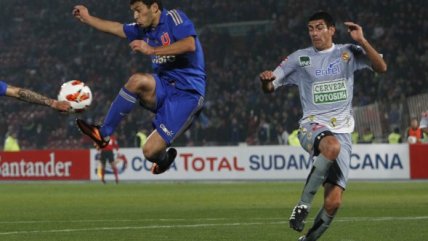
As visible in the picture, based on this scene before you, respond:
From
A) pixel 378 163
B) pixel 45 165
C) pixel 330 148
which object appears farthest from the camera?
pixel 45 165

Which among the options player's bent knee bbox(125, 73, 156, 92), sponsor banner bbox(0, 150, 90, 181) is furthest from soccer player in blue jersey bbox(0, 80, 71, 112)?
sponsor banner bbox(0, 150, 90, 181)

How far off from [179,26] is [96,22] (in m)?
1.13

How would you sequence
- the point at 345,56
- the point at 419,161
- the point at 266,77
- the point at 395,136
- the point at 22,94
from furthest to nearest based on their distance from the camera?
the point at 395,136, the point at 419,161, the point at 22,94, the point at 345,56, the point at 266,77

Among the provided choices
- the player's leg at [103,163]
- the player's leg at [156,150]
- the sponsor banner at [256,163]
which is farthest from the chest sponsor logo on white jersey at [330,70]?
the player's leg at [103,163]

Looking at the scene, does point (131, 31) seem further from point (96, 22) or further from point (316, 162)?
point (316, 162)

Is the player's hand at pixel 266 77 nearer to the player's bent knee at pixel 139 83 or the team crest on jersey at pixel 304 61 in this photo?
the team crest on jersey at pixel 304 61

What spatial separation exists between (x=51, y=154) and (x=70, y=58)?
9.57 m

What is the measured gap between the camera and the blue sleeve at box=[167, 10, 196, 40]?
37.9ft

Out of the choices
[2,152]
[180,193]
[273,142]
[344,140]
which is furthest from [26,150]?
[344,140]

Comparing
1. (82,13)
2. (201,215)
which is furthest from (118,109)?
(201,215)

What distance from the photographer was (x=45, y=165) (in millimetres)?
36875

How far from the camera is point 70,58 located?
148 feet

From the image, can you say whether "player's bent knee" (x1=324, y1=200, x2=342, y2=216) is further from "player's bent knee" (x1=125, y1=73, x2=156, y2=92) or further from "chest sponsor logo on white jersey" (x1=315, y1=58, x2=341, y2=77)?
"player's bent knee" (x1=125, y1=73, x2=156, y2=92)

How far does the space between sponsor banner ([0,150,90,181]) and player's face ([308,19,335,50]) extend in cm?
2589
